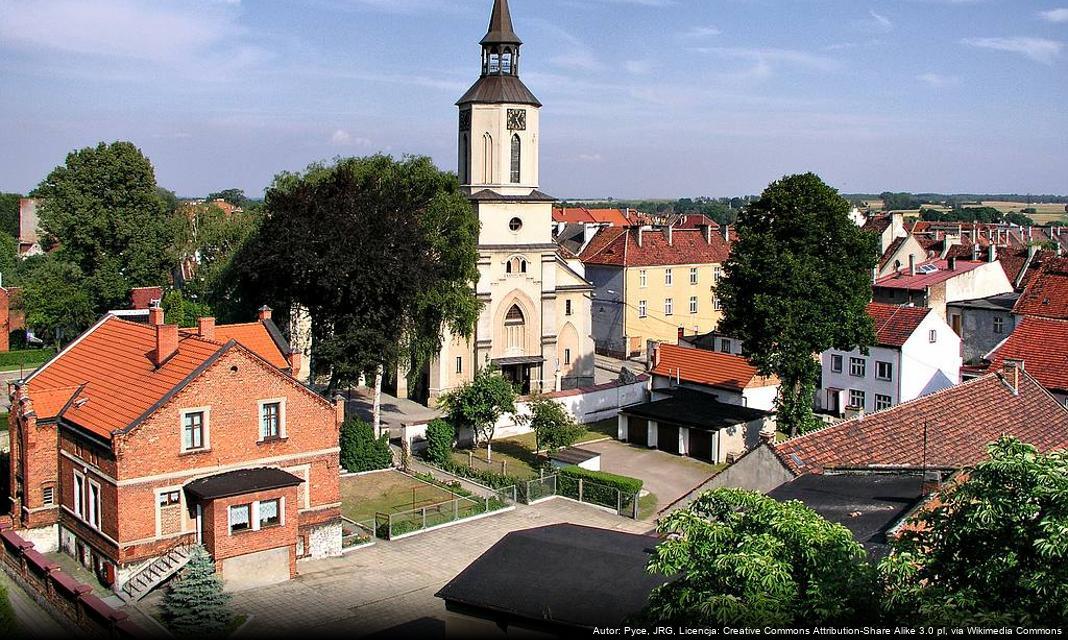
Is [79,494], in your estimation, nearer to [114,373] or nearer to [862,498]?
[114,373]

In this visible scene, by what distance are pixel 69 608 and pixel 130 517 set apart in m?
2.54

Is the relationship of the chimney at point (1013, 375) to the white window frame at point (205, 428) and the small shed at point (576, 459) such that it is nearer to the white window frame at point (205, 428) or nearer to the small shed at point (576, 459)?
the small shed at point (576, 459)

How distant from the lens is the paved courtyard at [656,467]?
3742 centimetres

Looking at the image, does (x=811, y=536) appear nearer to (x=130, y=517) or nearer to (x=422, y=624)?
(x=422, y=624)

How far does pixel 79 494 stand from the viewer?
27891mm

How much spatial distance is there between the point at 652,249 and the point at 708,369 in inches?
843

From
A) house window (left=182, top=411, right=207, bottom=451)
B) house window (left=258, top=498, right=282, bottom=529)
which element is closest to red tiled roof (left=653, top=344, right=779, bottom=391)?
house window (left=258, top=498, right=282, bottom=529)

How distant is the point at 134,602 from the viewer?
25.4 metres

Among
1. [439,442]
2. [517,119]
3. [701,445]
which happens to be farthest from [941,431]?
[517,119]

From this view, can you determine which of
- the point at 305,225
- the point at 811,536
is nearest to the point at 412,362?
the point at 305,225

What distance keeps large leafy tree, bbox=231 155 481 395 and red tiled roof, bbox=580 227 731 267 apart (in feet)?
79.4

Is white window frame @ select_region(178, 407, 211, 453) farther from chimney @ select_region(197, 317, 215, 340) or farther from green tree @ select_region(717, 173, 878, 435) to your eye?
green tree @ select_region(717, 173, 878, 435)

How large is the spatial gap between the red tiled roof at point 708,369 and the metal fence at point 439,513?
14744 mm

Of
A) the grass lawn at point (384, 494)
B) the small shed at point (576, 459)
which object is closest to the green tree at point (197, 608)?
the grass lawn at point (384, 494)
